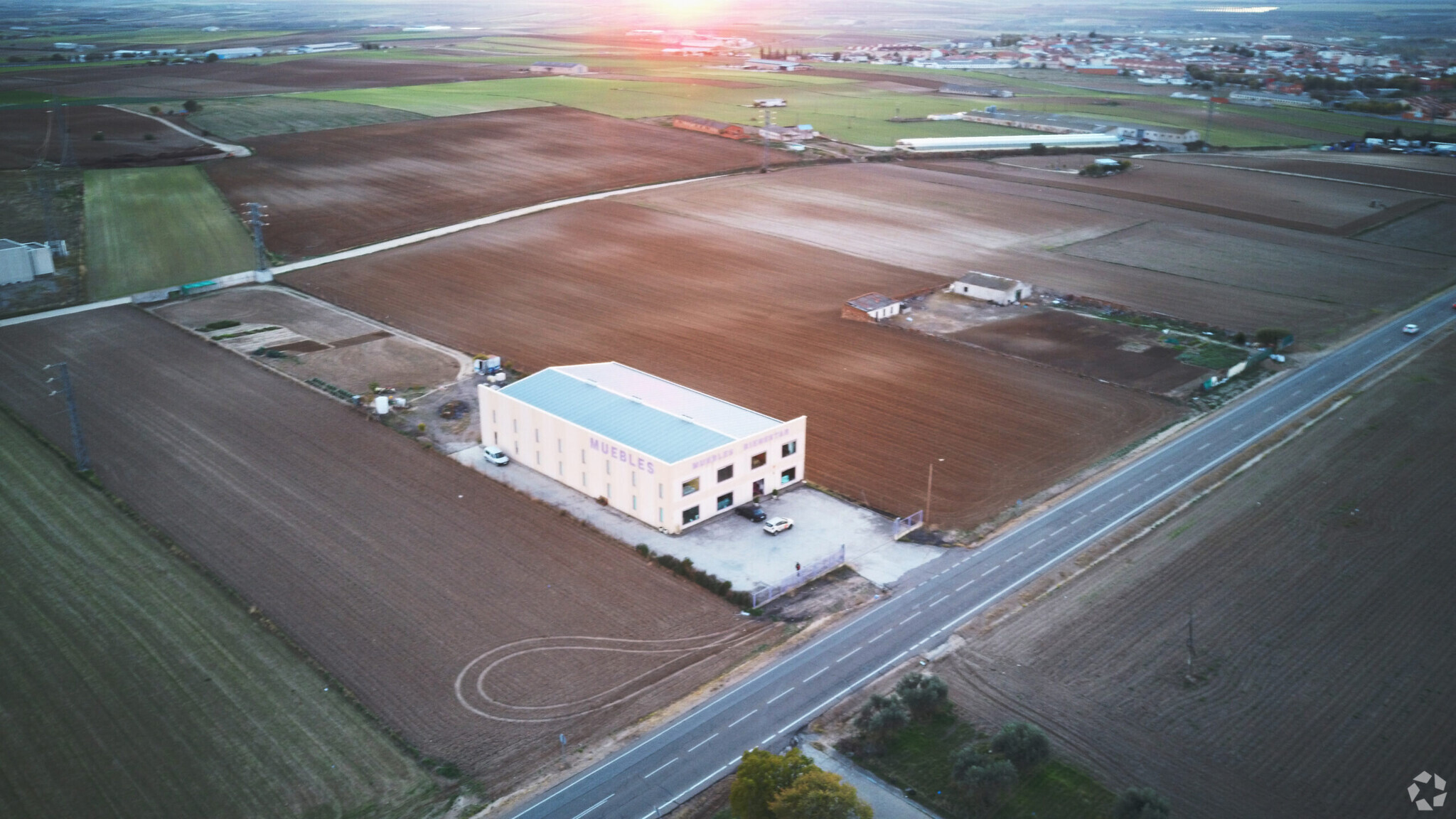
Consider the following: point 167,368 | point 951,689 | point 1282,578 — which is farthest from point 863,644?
point 167,368

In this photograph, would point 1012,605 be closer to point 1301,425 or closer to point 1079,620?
point 1079,620

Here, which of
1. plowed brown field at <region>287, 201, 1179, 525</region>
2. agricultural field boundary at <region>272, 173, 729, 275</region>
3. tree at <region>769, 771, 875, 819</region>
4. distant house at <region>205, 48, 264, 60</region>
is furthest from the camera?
distant house at <region>205, 48, 264, 60</region>

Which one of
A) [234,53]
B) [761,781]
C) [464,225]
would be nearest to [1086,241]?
[464,225]

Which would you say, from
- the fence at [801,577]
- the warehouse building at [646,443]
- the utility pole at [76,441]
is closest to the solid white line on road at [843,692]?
the fence at [801,577]

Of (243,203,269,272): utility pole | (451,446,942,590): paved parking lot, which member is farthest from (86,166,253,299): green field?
(451,446,942,590): paved parking lot

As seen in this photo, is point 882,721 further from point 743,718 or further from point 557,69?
point 557,69

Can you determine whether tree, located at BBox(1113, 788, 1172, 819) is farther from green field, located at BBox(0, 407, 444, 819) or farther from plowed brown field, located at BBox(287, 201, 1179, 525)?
green field, located at BBox(0, 407, 444, 819)
